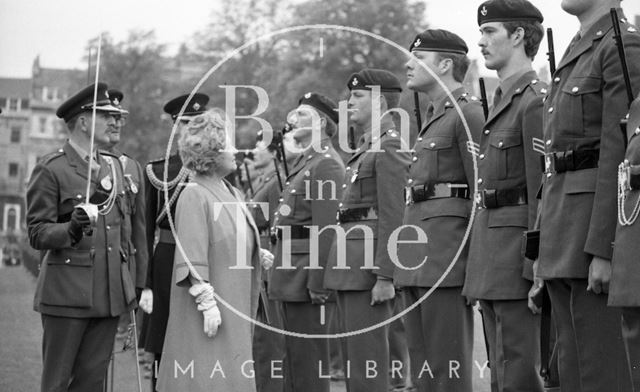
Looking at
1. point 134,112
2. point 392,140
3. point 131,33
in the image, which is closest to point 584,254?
point 392,140

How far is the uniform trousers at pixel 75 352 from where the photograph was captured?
23.1 ft

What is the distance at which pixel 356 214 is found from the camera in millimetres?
8312

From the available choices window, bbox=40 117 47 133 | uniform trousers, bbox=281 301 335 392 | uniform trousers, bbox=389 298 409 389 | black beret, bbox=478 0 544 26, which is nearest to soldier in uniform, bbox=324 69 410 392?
uniform trousers, bbox=281 301 335 392

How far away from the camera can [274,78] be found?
4109 cm

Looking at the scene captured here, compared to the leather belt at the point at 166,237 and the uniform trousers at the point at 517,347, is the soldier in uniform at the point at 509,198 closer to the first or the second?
the uniform trousers at the point at 517,347

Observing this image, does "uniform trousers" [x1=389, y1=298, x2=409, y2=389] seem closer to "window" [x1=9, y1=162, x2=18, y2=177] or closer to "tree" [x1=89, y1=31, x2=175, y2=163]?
"tree" [x1=89, y1=31, x2=175, y2=163]

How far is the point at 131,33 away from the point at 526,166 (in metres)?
54.3

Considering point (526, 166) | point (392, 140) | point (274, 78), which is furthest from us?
point (274, 78)

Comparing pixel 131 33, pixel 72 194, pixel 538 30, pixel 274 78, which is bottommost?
pixel 72 194

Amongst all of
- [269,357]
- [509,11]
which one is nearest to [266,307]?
[509,11]

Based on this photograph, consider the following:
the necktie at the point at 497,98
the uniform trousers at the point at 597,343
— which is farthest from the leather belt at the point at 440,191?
the uniform trousers at the point at 597,343

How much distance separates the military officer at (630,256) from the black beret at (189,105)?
4922 millimetres

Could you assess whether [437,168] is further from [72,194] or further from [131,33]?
[131,33]

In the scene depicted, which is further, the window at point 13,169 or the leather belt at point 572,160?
the window at point 13,169
